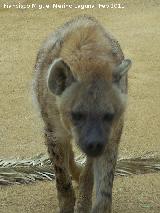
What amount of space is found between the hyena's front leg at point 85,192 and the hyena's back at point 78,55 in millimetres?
610

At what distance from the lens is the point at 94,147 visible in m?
5.62

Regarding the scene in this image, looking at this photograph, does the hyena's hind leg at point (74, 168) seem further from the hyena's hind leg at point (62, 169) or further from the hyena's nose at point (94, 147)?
the hyena's nose at point (94, 147)

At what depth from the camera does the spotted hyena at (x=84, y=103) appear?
5734mm

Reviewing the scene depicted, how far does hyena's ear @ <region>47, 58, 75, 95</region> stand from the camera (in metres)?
5.79

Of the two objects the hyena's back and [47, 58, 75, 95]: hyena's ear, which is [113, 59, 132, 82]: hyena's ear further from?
[47, 58, 75, 95]: hyena's ear

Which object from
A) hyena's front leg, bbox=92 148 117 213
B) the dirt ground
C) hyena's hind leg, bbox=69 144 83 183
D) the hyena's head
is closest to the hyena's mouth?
the hyena's head

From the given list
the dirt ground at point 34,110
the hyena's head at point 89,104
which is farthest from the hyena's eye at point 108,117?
the dirt ground at point 34,110

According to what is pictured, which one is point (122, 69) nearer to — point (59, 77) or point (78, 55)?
point (78, 55)

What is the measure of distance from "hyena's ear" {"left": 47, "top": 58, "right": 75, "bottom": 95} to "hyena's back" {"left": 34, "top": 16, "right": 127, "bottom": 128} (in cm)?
7

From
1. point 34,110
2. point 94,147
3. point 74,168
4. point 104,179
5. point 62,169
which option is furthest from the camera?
point 34,110

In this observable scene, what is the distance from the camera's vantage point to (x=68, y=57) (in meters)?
6.02

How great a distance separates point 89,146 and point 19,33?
8.69m

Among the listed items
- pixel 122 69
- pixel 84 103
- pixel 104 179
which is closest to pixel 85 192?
pixel 104 179

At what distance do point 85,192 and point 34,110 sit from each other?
132 centimetres
